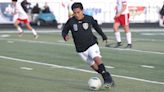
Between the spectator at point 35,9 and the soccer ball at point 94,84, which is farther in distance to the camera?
the spectator at point 35,9

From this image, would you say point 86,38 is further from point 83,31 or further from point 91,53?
point 91,53

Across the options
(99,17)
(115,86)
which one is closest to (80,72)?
(115,86)

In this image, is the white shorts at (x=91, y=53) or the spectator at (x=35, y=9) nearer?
the white shorts at (x=91, y=53)

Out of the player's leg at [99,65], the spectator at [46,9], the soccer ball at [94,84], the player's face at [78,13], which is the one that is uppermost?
the player's face at [78,13]

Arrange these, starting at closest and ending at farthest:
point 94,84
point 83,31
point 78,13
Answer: point 94,84, point 78,13, point 83,31

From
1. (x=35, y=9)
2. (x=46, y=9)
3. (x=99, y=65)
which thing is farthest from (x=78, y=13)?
(x=35, y=9)

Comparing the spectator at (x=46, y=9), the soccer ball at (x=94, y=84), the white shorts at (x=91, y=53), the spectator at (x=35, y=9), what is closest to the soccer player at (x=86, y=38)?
the white shorts at (x=91, y=53)

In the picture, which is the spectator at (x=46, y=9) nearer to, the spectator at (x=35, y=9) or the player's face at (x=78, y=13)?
the spectator at (x=35, y=9)

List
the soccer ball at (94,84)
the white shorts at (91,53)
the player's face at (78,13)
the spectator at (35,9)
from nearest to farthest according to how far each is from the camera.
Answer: the soccer ball at (94,84) < the player's face at (78,13) < the white shorts at (91,53) < the spectator at (35,9)

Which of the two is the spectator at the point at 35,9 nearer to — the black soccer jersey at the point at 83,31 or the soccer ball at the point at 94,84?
the black soccer jersey at the point at 83,31

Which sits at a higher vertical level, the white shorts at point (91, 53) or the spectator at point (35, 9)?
the white shorts at point (91, 53)

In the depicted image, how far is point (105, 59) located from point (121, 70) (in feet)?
8.05

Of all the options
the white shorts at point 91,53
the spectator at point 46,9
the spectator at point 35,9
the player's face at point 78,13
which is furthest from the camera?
the spectator at point 35,9

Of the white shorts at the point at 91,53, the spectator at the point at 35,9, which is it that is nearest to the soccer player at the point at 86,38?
the white shorts at the point at 91,53
